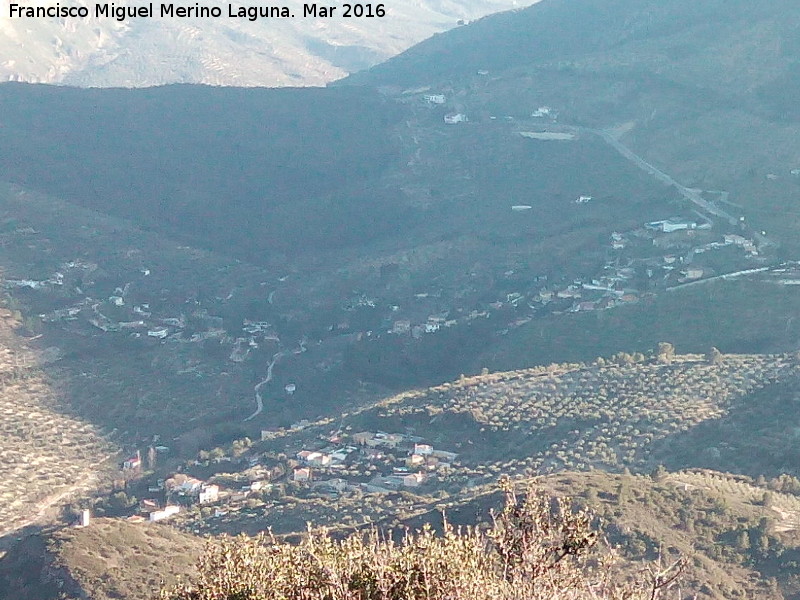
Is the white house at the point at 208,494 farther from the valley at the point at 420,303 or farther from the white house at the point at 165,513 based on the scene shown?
the white house at the point at 165,513

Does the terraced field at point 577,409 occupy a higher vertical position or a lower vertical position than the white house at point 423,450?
higher

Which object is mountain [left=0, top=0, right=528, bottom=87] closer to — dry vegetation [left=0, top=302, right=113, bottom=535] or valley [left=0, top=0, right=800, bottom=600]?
valley [left=0, top=0, right=800, bottom=600]

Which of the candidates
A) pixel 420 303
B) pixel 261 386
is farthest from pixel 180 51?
pixel 261 386

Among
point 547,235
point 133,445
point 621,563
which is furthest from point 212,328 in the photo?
point 621,563

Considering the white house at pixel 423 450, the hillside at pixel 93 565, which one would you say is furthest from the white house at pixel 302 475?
the hillside at pixel 93 565

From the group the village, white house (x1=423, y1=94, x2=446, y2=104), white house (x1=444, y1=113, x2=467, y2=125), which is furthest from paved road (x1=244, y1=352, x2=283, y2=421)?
white house (x1=423, y1=94, x2=446, y2=104)

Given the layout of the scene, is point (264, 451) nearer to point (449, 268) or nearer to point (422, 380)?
point (422, 380)

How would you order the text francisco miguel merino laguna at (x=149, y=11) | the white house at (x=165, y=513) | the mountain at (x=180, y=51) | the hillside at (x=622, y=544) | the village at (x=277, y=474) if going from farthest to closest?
1. the mountain at (x=180, y=51)
2. the text francisco miguel merino laguna at (x=149, y=11)
3. the village at (x=277, y=474)
4. the white house at (x=165, y=513)
5. the hillside at (x=622, y=544)
